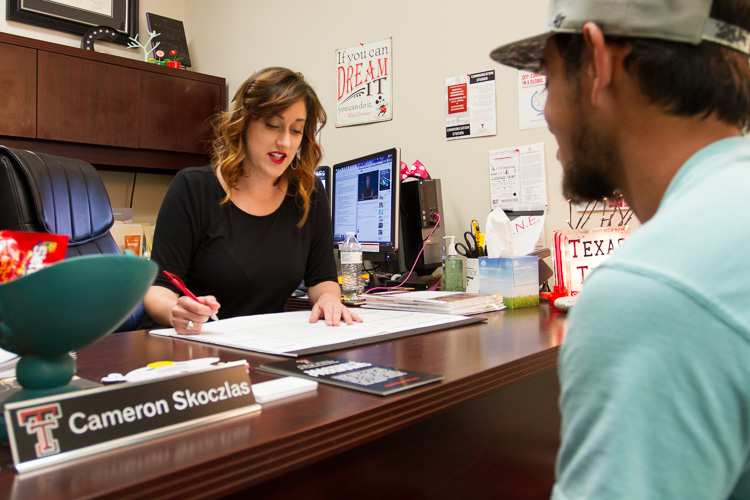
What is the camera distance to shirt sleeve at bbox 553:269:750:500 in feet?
1.20

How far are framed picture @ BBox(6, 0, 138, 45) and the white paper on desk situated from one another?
2.61m

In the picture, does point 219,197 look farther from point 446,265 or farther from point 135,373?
point 135,373

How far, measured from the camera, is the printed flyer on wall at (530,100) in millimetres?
2049

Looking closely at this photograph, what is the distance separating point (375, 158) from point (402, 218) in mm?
246

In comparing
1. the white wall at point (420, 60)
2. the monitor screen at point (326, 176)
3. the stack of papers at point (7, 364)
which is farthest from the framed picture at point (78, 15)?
the stack of papers at point (7, 364)

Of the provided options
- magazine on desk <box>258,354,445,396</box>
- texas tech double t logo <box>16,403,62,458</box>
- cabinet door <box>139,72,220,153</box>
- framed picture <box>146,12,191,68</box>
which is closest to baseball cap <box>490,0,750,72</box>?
magazine on desk <box>258,354,445,396</box>

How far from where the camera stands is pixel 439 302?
1.41 meters

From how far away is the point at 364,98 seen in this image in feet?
8.57

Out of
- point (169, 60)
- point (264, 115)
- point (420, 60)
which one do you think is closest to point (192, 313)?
point (264, 115)

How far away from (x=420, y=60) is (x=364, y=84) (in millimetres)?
314

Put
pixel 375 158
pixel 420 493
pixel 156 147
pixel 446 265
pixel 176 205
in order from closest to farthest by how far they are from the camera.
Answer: pixel 420 493, pixel 176 205, pixel 446 265, pixel 375 158, pixel 156 147

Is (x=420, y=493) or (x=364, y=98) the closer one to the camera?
(x=420, y=493)

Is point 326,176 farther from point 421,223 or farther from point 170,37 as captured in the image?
point 170,37

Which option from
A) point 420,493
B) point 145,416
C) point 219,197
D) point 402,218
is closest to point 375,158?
point 402,218
